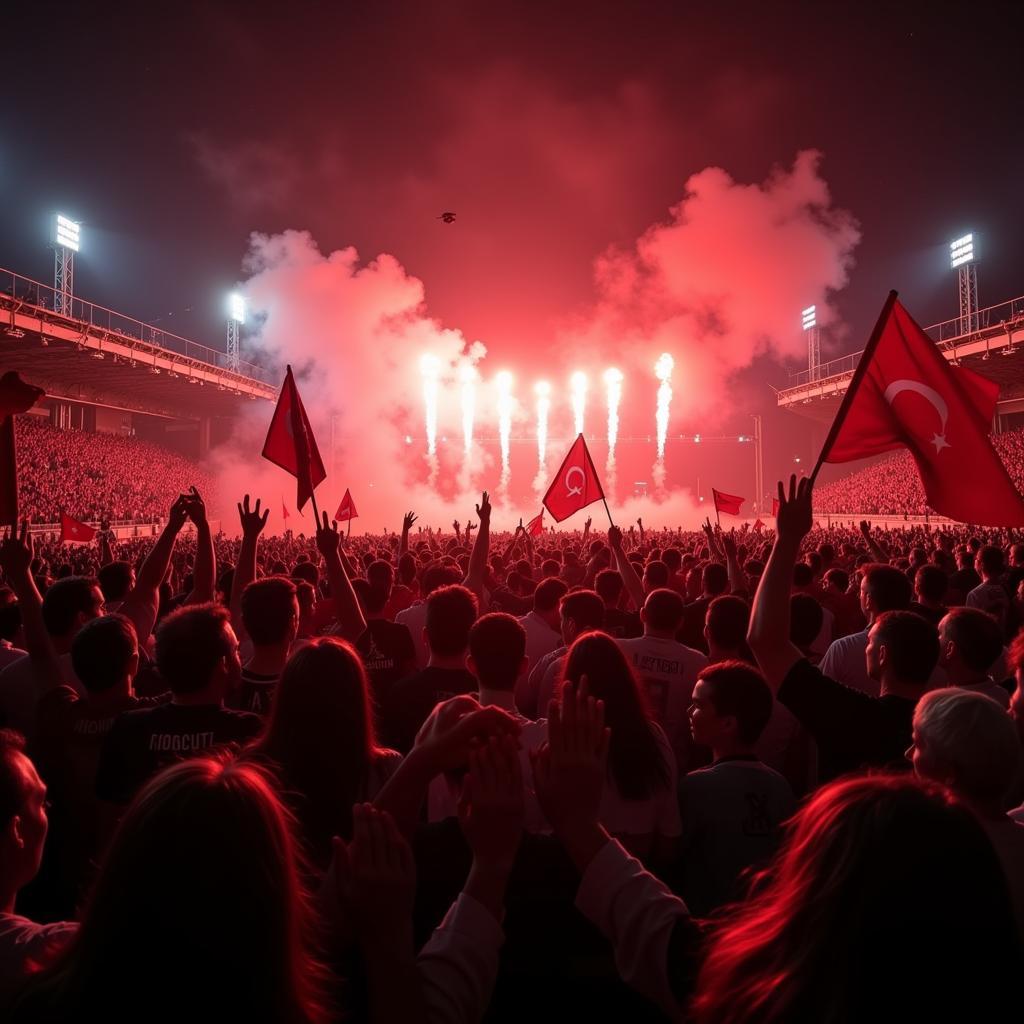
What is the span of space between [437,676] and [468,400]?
62333mm

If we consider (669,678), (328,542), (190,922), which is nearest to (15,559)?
(328,542)

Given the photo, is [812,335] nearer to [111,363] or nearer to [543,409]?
[543,409]

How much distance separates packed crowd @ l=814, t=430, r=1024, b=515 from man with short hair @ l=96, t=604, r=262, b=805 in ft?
125

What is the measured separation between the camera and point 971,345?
3700 centimetres

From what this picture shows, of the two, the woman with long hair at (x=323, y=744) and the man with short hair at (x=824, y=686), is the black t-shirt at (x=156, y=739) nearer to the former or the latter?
the woman with long hair at (x=323, y=744)

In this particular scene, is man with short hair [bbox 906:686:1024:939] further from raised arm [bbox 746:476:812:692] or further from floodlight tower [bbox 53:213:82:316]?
floodlight tower [bbox 53:213:82:316]

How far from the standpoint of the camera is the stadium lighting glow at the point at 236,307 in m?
53.3

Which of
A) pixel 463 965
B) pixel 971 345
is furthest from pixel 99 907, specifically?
pixel 971 345

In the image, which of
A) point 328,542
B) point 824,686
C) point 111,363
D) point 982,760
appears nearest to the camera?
point 982,760

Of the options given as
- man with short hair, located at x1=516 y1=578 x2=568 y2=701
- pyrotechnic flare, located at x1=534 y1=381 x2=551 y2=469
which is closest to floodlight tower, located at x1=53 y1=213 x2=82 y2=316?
pyrotechnic flare, located at x1=534 y1=381 x2=551 y2=469

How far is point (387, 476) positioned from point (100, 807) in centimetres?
5668

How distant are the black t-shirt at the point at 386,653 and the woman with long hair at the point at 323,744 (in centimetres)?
240

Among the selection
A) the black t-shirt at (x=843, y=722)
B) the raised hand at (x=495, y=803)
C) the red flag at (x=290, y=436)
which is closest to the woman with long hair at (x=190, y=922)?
the raised hand at (x=495, y=803)

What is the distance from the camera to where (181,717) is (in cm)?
289
